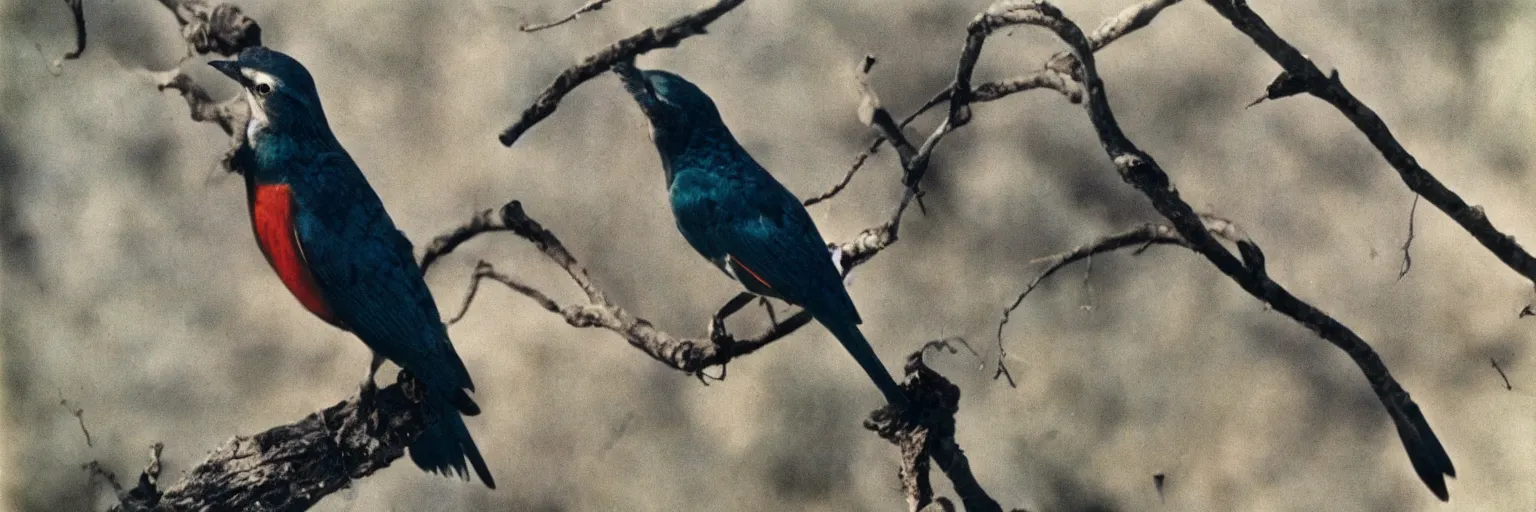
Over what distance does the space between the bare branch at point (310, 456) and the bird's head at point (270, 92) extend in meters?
0.51

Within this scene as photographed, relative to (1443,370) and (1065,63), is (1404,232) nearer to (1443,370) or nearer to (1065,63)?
(1443,370)

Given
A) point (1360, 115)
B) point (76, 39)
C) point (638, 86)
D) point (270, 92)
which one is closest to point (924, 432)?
point (638, 86)

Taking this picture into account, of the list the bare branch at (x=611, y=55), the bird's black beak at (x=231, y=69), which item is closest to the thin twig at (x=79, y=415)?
the bird's black beak at (x=231, y=69)

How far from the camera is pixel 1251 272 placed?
2521 millimetres

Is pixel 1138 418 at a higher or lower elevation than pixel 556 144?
lower

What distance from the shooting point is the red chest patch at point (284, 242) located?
101 inches

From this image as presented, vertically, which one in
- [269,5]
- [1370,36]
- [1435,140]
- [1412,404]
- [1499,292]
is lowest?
[1412,404]

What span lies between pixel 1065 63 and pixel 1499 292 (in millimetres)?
864

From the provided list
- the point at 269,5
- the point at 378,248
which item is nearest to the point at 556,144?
the point at 378,248

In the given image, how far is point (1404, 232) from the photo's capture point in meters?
2.54

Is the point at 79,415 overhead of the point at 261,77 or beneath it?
beneath

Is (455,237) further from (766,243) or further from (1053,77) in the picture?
(1053,77)

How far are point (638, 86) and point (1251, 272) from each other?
1136 mm

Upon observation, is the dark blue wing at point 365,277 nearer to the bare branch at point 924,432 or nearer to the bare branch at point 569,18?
the bare branch at point 569,18
